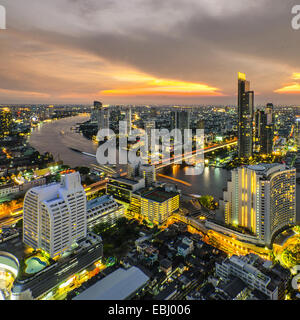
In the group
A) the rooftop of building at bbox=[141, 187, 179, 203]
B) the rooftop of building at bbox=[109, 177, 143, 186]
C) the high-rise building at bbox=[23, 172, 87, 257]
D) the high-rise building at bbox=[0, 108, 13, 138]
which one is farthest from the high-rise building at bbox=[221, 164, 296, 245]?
the high-rise building at bbox=[0, 108, 13, 138]

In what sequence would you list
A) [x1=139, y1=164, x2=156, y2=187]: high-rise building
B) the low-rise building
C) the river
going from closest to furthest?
the low-rise building
[x1=139, y1=164, x2=156, y2=187]: high-rise building
the river

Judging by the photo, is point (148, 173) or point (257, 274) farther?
point (148, 173)

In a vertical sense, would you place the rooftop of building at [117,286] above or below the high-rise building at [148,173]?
below

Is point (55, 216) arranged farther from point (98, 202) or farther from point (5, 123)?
point (5, 123)

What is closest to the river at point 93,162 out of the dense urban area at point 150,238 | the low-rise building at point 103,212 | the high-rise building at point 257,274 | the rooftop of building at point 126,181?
the dense urban area at point 150,238

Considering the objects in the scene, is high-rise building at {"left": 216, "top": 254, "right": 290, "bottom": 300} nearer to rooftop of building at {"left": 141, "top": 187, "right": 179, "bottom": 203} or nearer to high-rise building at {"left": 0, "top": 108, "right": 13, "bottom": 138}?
rooftop of building at {"left": 141, "top": 187, "right": 179, "bottom": 203}

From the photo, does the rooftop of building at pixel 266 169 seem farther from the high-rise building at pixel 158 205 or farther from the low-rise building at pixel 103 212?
the low-rise building at pixel 103 212

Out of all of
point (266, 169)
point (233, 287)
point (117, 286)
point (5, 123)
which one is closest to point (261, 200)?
point (266, 169)
